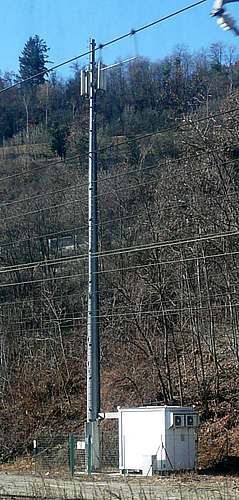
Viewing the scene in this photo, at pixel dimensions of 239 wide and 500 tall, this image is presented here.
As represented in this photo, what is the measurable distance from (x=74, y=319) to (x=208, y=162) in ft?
47.7

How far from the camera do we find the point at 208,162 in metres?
33.9

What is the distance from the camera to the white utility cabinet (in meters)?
27.5

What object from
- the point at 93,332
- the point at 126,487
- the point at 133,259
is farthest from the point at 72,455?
the point at 133,259

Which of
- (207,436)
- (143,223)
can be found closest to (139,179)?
(143,223)

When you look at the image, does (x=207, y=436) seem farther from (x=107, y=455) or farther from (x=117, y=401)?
(x=117, y=401)

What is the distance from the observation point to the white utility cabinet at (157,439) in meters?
27.5

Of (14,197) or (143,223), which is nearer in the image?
(143,223)

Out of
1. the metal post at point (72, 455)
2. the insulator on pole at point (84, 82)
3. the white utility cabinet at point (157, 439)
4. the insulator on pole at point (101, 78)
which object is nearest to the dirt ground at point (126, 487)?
the white utility cabinet at point (157, 439)

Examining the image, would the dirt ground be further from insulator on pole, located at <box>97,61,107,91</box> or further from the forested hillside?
insulator on pole, located at <box>97,61,107,91</box>

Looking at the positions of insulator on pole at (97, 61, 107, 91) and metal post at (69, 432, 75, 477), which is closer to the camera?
insulator on pole at (97, 61, 107, 91)

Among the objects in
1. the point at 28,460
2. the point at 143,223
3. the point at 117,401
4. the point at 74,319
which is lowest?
the point at 28,460

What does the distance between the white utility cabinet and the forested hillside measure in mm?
3118

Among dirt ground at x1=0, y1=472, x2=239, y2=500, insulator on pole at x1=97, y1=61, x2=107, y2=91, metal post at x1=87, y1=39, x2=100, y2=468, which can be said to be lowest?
dirt ground at x1=0, y1=472, x2=239, y2=500

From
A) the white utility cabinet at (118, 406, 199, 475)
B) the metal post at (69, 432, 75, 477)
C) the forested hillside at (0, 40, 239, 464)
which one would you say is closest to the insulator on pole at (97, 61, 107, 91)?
the forested hillside at (0, 40, 239, 464)
